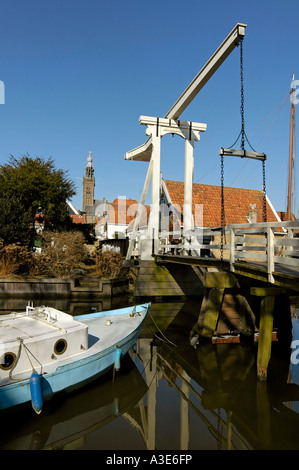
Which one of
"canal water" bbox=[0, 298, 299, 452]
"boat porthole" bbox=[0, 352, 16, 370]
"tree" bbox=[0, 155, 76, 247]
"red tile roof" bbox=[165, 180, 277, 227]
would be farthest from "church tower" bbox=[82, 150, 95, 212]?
"boat porthole" bbox=[0, 352, 16, 370]

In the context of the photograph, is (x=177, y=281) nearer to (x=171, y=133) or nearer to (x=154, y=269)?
(x=154, y=269)

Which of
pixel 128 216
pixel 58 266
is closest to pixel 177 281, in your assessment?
pixel 58 266

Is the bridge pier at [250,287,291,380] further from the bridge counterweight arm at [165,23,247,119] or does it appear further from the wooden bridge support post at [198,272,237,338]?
the bridge counterweight arm at [165,23,247,119]

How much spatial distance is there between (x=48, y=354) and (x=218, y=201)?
1949 centimetres

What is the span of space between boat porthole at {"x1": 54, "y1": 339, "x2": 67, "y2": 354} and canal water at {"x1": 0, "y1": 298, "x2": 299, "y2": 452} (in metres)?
0.84

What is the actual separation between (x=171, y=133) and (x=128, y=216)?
2353 cm

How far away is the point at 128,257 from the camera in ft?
52.2

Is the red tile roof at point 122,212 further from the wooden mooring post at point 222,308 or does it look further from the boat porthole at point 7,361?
the boat porthole at point 7,361

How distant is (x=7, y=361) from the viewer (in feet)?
15.1

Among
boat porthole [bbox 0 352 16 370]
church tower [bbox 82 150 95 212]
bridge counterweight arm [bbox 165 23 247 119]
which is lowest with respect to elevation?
boat porthole [bbox 0 352 16 370]

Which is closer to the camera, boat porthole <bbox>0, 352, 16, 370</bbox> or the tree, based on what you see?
boat porthole <bbox>0, 352, 16, 370</bbox>

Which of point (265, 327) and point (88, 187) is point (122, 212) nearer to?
point (265, 327)

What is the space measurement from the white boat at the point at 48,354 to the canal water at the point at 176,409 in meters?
0.35

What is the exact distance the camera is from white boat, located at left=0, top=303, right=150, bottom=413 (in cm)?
450
